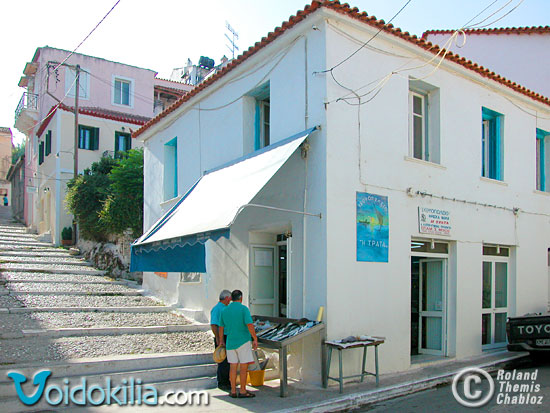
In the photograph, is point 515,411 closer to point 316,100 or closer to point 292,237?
point 292,237

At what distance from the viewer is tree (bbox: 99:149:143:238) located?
17.8 metres

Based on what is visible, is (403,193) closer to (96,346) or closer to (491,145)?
(491,145)

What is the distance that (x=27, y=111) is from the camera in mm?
28203

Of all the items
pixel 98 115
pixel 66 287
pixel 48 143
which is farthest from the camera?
pixel 48 143

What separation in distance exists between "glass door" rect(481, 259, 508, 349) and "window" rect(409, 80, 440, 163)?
3093mm

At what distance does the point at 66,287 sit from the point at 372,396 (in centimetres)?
994

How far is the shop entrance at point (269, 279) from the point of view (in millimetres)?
10281

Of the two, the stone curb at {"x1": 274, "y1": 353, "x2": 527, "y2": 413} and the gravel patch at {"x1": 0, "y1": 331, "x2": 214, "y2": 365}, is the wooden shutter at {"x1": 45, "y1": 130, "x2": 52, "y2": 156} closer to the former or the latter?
the gravel patch at {"x1": 0, "y1": 331, "x2": 214, "y2": 365}

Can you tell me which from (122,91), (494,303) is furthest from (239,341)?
(122,91)

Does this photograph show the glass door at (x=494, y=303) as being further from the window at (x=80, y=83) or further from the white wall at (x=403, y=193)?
the window at (x=80, y=83)

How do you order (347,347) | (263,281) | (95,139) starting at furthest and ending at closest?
(95,139) < (263,281) < (347,347)

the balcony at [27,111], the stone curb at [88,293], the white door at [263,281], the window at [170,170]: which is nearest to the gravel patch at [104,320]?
the stone curb at [88,293]

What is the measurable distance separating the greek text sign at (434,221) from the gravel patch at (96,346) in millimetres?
4828

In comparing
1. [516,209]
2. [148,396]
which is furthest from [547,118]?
[148,396]
